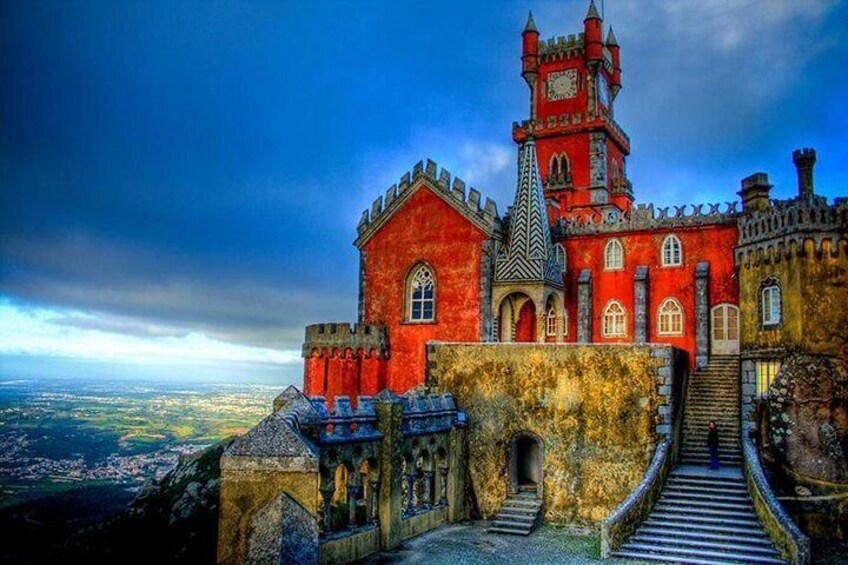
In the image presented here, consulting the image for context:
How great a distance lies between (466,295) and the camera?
95.9 feet

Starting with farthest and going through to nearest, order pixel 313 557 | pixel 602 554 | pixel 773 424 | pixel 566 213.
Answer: pixel 566 213
pixel 773 424
pixel 602 554
pixel 313 557

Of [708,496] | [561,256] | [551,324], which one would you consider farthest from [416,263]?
[708,496]

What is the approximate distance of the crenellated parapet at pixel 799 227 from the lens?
859 inches

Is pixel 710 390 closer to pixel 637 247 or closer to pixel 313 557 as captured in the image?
pixel 637 247

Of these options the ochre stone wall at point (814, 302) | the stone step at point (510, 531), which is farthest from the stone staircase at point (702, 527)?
the ochre stone wall at point (814, 302)

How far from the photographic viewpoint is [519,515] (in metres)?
18.8

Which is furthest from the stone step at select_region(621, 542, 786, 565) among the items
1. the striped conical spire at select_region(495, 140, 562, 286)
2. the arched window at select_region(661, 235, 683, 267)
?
the arched window at select_region(661, 235, 683, 267)

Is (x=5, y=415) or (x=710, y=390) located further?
(x=5, y=415)

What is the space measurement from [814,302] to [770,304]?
183 centimetres

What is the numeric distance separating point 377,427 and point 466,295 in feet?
45.9

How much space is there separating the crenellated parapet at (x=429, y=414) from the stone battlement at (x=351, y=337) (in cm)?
1052

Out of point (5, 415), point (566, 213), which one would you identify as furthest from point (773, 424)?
point (5, 415)

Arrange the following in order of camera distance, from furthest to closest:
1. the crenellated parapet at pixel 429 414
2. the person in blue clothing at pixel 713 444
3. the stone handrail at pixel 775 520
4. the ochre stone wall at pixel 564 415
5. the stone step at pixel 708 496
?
the person in blue clothing at pixel 713 444 < the ochre stone wall at pixel 564 415 < the stone step at pixel 708 496 < the crenellated parapet at pixel 429 414 < the stone handrail at pixel 775 520

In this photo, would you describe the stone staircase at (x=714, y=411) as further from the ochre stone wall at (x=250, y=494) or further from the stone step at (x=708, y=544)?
the ochre stone wall at (x=250, y=494)
